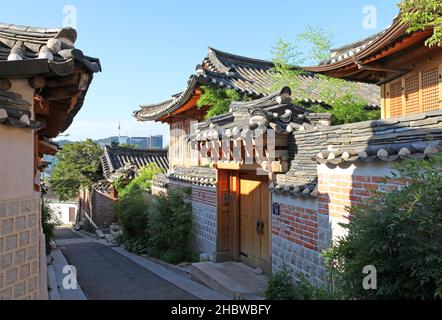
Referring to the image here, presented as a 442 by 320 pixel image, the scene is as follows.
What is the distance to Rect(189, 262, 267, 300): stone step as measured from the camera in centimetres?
732

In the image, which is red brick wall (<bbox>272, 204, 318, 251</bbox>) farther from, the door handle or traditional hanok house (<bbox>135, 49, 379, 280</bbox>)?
the door handle

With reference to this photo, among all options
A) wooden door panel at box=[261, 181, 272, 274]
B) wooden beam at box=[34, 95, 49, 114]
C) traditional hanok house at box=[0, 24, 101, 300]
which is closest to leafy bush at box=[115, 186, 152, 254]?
wooden door panel at box=[261, 181, 272, 274]

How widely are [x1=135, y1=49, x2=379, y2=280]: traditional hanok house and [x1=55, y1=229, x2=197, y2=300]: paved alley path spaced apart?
1.69 m

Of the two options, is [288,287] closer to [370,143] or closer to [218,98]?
[370,143]

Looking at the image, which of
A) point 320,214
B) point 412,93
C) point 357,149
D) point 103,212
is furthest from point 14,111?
point 103,212

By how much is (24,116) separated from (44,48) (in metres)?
0.67

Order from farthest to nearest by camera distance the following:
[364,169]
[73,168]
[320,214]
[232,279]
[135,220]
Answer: [73,168] < [135,220] < [232,279] < [320,214] < [364,169]

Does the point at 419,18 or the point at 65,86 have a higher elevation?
the point at 419,18

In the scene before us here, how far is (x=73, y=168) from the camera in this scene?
30.5 m

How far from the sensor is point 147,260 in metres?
12.6

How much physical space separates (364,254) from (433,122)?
1.95m
